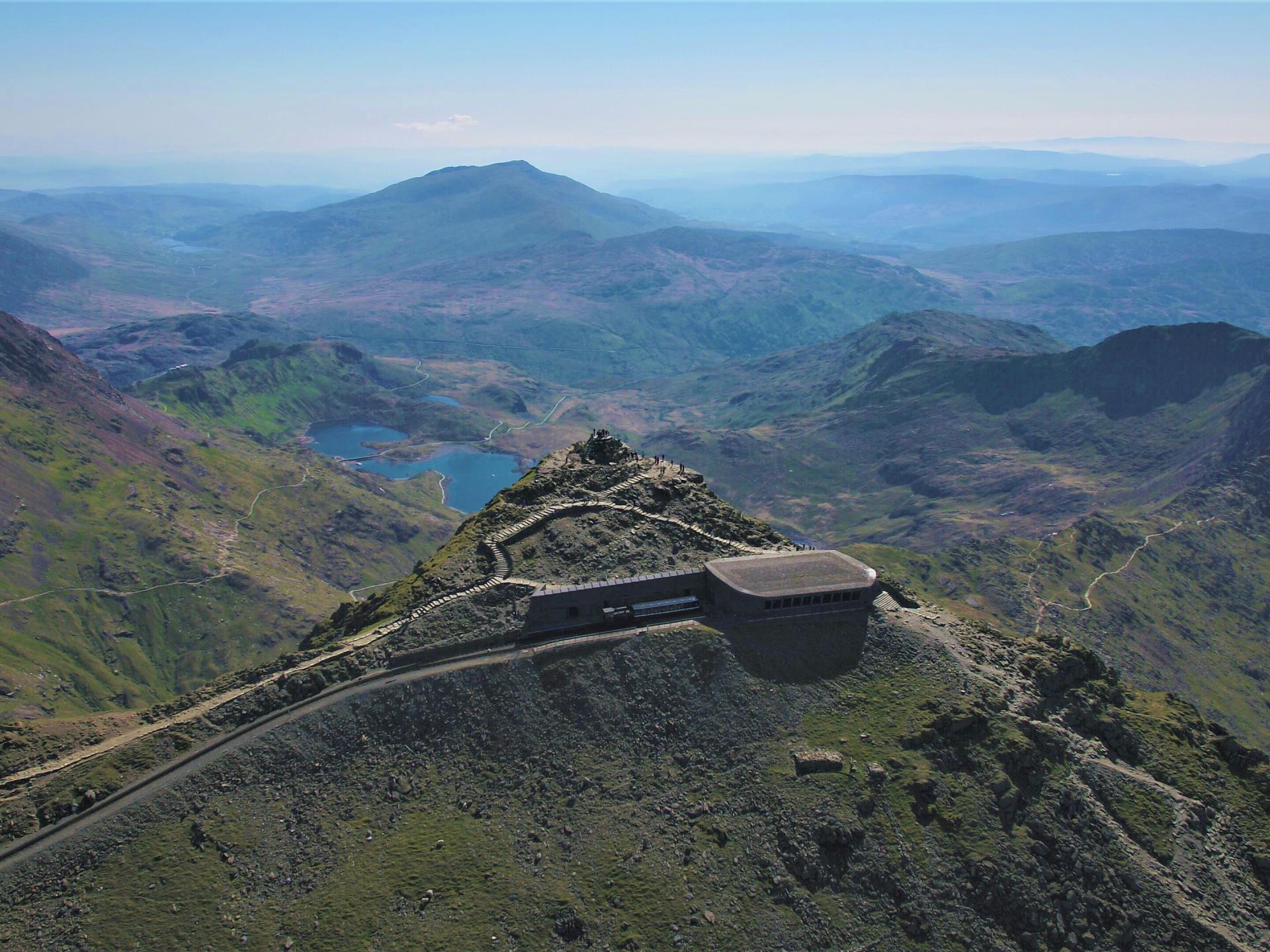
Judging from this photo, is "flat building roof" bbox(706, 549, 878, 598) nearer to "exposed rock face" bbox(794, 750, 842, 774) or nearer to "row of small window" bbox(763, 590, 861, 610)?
"row of small window" bbox(763, 590, 861, 610)

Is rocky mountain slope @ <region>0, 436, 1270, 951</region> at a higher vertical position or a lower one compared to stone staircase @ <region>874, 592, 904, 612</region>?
lower

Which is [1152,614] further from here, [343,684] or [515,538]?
[343,684]

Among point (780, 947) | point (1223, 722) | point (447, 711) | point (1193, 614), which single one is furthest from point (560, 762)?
point (1193, 614)

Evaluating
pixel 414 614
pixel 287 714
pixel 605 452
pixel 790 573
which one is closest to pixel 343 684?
pixel 287 714

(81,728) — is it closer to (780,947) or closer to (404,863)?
(404,863)

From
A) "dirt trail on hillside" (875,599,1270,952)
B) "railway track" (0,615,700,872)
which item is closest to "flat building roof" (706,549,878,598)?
"dirt trail on hillside" (875,599,1270,952)

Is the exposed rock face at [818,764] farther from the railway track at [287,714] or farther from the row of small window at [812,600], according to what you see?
the railway track at [287,714]
